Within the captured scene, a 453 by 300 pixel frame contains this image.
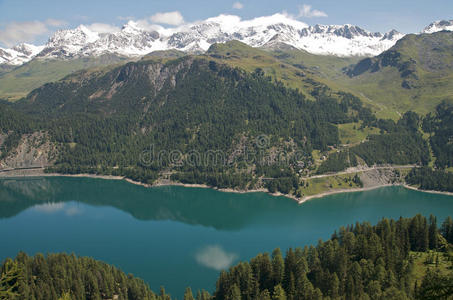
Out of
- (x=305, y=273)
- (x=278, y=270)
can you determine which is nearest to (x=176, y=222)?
(x=278, y=270)

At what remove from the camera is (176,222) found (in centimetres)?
14338

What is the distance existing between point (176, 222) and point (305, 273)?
81347 millimetres

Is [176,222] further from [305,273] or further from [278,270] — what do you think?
[305,273]

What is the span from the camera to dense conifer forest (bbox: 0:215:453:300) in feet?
211

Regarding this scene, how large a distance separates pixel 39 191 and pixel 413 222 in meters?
191

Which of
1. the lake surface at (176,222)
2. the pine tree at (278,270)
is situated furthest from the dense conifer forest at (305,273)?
the lake surface at (176,222)

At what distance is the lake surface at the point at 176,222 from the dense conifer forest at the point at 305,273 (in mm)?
16647

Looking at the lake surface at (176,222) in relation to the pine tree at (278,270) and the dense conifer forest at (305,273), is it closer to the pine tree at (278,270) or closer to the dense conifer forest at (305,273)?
the dense conifer forest at (305,273)

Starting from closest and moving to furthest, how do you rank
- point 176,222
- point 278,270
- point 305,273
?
point 305,273 < point 278,270 < point 176,222

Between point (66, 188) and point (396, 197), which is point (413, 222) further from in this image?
point (66, 188)

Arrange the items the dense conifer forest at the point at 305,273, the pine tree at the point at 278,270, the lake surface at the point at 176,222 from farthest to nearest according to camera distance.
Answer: the lake surface at the point at 176,222
the pine tree at the point at 278,270
the dense conifer forest at the point at 305,273

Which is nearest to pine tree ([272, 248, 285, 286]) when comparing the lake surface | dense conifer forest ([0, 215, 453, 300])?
dense conifer forest ([0, 215, 453, 300])

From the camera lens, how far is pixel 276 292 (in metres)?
64.6

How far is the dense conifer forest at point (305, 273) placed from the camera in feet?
211
